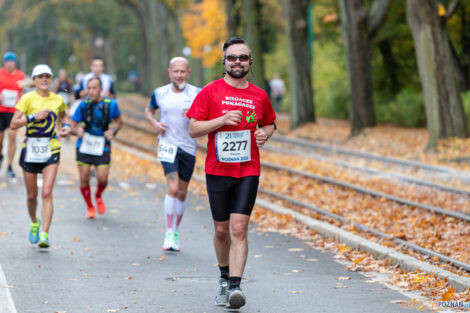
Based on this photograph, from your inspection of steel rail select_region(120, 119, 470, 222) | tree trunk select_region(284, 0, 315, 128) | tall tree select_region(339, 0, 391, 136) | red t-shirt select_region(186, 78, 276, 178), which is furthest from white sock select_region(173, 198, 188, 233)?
tree trunk select_region(284, 0, 315, 128)

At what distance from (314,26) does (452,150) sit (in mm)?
23217

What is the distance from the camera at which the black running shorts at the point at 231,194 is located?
7645 millimetres

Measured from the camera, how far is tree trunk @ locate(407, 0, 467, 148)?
22.8 m

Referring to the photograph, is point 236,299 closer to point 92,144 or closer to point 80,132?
point 80,132

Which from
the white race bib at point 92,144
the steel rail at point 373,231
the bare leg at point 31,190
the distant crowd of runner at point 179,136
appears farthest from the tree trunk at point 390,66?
the bare leg at point 31,190

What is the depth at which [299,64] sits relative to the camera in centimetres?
3259

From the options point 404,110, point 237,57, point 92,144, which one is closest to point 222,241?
point 237,57

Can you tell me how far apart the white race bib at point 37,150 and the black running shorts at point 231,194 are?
3321 mm

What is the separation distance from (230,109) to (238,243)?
1.08 metres

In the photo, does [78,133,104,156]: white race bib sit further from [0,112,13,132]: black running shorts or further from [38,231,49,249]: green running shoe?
[0,112,13,132]: black running shorts

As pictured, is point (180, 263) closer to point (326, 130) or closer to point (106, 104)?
point (106, 104)

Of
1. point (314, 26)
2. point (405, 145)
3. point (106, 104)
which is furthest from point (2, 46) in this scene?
point (106, 104)

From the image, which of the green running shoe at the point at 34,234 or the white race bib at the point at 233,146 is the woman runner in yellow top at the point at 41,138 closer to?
the green running shoe at the point at 34,234

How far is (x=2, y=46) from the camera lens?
120 meters
